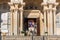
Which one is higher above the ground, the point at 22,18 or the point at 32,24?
the point at 22,18

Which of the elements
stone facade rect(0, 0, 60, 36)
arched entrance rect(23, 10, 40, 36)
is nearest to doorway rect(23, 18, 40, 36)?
arched entrance rect(23, 10, 40, 36)

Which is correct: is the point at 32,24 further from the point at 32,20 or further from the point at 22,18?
the point at 22,18

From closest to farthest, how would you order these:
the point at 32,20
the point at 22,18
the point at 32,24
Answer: the point at 22,18 < the point at 32,24 < the point at 32,20

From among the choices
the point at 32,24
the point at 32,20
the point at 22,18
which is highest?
the point at 22,18

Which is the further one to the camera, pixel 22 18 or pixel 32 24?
pixel 32 24

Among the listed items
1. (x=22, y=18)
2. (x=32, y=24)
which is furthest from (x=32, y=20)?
(x=22, y=18)

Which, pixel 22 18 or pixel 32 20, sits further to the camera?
pixel 32 20

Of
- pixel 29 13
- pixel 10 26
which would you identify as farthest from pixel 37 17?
pixel 10 26

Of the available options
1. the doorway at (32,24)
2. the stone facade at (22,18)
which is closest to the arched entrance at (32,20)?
the doorway at (32,24)

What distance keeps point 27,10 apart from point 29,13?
0.40 m

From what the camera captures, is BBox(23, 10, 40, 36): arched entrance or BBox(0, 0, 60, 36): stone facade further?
BBox(23, 10, 40, 36): arched entrance

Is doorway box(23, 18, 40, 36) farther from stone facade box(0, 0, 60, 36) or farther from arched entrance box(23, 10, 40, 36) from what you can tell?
stone facade box(0, 0, 60, 36)

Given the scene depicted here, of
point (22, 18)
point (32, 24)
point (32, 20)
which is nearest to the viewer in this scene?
point (22, 18)

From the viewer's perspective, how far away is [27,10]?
3222 centimetres
